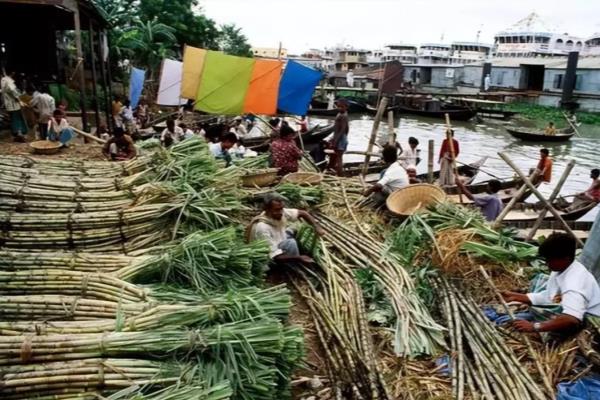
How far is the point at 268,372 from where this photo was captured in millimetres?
2611

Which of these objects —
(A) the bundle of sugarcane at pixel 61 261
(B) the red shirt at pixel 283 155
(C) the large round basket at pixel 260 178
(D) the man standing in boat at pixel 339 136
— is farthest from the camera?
(D) the man standing in boat at pixel 339 136

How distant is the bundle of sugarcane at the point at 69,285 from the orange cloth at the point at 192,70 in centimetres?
763

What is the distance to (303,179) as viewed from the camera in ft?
22.8

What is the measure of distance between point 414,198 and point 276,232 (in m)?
2.45

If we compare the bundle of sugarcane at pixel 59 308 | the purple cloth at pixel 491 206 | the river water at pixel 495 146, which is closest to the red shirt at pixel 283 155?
the purple cloth at pixel 491 206

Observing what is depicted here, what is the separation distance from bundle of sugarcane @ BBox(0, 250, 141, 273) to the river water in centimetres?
1163

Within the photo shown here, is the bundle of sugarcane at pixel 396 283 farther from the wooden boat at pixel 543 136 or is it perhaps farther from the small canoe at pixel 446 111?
the small canoe at pixel 446 111

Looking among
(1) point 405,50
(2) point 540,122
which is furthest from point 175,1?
(1) point 405,50

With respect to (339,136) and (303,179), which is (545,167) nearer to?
(339,136)

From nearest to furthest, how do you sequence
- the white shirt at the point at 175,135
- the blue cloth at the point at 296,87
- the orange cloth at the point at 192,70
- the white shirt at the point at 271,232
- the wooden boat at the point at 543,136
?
the white shirt at the point at 271,232
the white shirt at the point at 175,135
the blue cloth at the point at 296,87
the orange cloth at the point at 192,70
the wooden boat at the point at 543,136

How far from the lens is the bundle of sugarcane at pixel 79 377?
90.7 inches

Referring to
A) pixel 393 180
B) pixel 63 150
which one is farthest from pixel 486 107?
pixel 63 150

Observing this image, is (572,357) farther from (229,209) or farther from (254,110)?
(254,110)

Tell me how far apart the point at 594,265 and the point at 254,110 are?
742 cm
